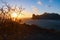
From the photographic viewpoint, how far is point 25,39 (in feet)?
53.7

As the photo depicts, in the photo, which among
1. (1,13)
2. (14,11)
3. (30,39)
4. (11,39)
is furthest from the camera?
(30,39)

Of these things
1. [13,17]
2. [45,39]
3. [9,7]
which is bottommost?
[45,39]

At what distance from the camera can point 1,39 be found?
13.7 meters

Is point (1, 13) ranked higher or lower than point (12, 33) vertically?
higher

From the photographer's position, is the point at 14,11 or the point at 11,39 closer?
the point at 14,11

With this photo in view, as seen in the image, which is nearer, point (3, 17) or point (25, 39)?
point (3, 17)

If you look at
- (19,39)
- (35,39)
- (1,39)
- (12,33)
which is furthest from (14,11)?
(12,33)

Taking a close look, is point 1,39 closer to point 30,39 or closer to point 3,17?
point 3,17

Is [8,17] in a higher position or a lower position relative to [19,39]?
higher

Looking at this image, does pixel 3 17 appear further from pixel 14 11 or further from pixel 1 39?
pixel 1 39

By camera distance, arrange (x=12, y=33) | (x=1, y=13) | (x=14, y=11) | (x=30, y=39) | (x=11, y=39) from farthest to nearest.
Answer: (x=12, y=33) < (x=30, y=39) < (x=11, y=39) < (x=14, y=11) < (x=1, y=13)

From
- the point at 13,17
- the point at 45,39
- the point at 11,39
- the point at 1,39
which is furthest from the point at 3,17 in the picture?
the point at 45,39

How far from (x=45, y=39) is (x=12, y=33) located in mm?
4210

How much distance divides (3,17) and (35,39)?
19.4 feet
